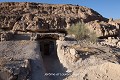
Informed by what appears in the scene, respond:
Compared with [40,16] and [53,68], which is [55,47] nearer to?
[53,68]

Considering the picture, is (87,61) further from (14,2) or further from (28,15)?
(14,2)

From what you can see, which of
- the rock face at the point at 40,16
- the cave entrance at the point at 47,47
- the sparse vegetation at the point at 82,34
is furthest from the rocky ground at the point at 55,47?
the sparse vegetation at the point at 82,34

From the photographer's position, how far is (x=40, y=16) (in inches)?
1486

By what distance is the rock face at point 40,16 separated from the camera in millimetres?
35000

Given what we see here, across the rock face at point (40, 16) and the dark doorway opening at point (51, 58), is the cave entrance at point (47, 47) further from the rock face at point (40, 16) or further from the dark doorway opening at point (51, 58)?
the rock face at point (40, 16)

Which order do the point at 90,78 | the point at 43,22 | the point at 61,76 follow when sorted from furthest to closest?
the point at 43,22 < the point at 61,76 < the point at 90,78

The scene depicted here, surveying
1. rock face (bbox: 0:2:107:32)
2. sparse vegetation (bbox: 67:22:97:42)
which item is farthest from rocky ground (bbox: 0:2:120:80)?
sparse vegetation (bbox: 67:22:97:42)

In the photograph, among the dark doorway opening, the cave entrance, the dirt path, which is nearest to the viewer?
the dirt path

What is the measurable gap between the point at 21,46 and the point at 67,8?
2224 centimetres

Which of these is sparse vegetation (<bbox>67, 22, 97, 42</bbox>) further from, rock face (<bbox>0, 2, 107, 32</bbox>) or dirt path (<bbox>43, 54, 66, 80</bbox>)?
dirt path (<bbox>43, 54, 66, 80</bbox>)

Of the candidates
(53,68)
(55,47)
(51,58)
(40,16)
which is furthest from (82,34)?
(53,68)

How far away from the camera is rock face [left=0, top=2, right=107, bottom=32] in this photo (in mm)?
35000

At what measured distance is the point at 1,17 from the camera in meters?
36.7

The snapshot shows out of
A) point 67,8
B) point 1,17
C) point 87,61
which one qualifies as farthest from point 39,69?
point 67,8
